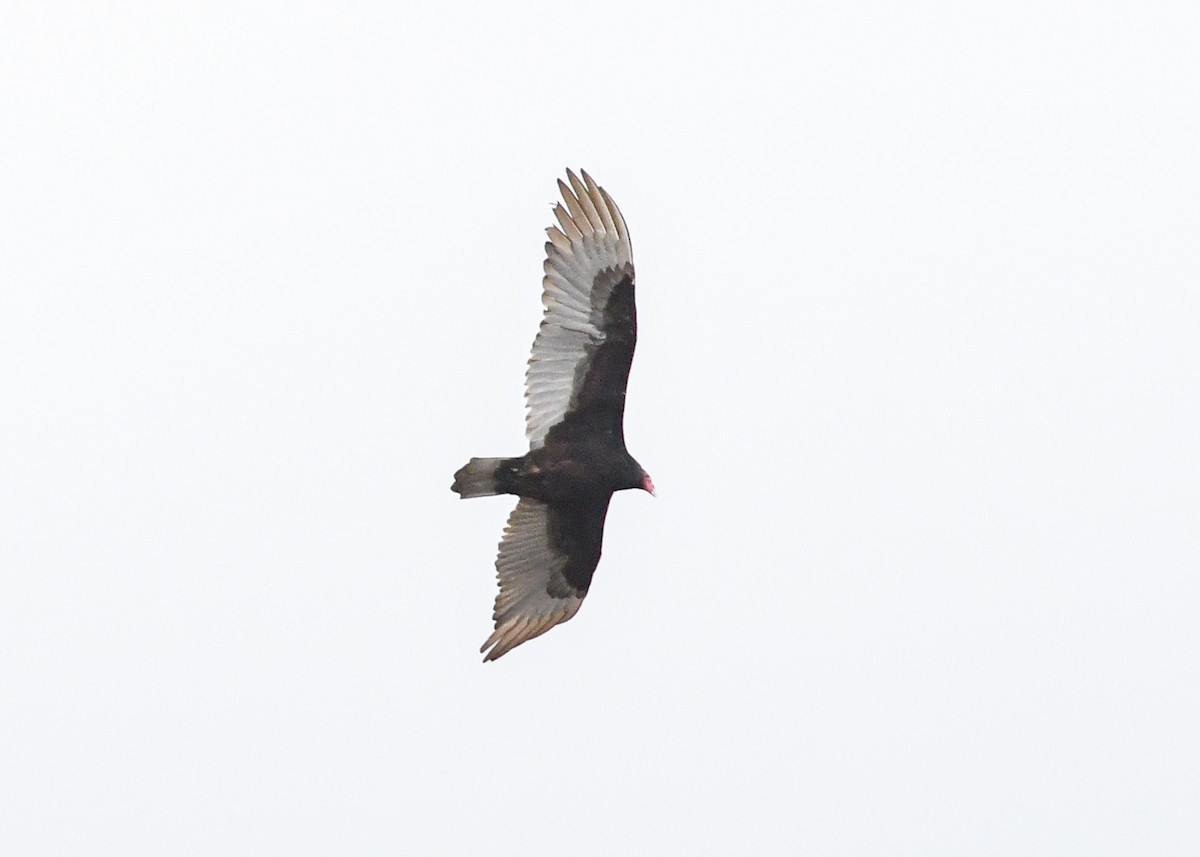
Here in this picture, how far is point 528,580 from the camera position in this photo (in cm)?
1588

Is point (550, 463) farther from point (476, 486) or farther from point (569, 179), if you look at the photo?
point (569, 179)

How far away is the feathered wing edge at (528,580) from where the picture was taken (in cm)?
1584

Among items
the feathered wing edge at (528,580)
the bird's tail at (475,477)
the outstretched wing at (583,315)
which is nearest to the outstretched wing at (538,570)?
the feathered wing edge at (528,580)

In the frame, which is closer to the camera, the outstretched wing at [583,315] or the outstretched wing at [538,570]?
the outstretched wing at [583,315]

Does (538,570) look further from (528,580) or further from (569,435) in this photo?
(569,435)

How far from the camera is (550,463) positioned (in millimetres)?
15258

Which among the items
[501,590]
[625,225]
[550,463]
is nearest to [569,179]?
[625,225]

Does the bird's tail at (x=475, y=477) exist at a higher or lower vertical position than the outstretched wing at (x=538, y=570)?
higher

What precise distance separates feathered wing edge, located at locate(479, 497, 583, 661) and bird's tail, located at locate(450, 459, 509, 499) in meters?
0.63

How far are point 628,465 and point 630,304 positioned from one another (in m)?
1.07

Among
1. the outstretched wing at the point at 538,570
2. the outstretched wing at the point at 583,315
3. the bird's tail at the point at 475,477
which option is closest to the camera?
the outstretched wing at the point at 583,315

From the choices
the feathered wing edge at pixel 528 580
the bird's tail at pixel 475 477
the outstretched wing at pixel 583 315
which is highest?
the outstretched wing at pixel 583 315

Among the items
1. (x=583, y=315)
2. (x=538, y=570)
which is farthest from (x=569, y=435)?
(x=538, y=570)

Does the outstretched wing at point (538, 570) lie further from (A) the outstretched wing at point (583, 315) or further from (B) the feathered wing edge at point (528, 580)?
(A) the outstretched wing at point (583, 315)
